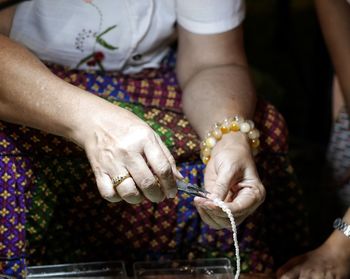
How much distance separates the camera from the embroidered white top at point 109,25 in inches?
60.1

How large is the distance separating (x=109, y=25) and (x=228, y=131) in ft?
1.25

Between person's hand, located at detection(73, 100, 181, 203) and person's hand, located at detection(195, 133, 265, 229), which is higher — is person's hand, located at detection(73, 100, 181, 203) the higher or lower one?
the higher one

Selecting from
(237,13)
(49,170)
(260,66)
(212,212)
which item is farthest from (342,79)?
(260,66)

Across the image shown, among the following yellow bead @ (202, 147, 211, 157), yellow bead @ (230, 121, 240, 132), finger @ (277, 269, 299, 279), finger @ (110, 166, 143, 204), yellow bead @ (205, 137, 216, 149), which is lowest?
finger @ (277, 269, 299, 279)

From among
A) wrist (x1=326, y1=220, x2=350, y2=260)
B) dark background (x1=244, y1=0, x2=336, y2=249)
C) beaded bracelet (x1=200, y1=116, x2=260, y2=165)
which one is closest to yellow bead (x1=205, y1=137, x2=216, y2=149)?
beaded bracelet (x1=200, y1=116, x2=260, y2=165)

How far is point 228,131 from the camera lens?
1474 millimetres

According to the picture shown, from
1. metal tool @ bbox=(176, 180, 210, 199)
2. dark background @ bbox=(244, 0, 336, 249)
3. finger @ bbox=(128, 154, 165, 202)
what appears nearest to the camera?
finger @ bbox=(128, 154, 165, 202)

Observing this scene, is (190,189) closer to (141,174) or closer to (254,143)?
(141,174)

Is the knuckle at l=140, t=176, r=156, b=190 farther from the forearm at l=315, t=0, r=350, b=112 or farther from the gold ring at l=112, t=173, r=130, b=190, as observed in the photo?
the forearm at l=315, t=0, r=350, b=112

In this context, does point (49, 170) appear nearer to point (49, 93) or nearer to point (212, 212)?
point (49, 93)

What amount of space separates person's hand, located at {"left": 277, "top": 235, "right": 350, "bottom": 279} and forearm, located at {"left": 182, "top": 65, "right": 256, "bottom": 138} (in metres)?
0.36

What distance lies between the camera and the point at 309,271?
5.02 feet

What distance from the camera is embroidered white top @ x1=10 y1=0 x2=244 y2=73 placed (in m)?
1.53

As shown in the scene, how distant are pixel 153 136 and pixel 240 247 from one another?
526 millimetres
